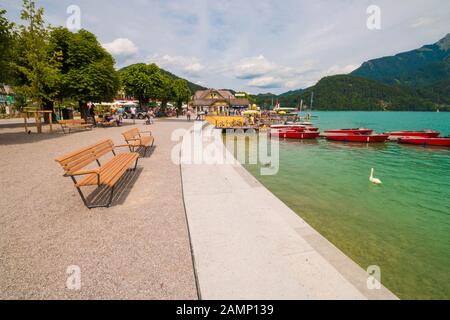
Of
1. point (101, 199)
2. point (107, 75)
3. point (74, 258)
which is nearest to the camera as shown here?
point (74, 258)

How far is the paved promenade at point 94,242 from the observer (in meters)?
2.80

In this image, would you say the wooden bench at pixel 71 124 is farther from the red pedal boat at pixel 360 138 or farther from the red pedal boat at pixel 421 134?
the red pedal boat at pixel 421 134

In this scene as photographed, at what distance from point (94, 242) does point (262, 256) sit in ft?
9.21

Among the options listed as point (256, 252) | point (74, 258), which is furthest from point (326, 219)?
point (74, 258)

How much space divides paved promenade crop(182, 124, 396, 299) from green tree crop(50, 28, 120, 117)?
70.0ft

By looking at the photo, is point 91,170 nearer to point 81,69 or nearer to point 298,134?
point 81,69

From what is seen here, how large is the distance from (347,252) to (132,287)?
4151 mm

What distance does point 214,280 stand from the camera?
2850mm

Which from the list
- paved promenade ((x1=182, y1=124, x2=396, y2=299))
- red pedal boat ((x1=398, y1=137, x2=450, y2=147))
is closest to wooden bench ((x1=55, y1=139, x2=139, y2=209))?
paved promenade ((x1=182, y1=124, x2=396, y2=299))

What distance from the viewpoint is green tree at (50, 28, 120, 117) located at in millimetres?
21078

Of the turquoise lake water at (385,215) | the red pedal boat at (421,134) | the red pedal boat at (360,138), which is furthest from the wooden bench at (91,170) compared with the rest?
the red pedal boat at (421,134)

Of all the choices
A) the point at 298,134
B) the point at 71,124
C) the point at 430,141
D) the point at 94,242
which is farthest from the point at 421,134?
the point at 71,124

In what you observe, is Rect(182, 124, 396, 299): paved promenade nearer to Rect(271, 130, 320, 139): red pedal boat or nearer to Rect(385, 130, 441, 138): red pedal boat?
Rect(271, 130, 320, 139): red pedal boat
